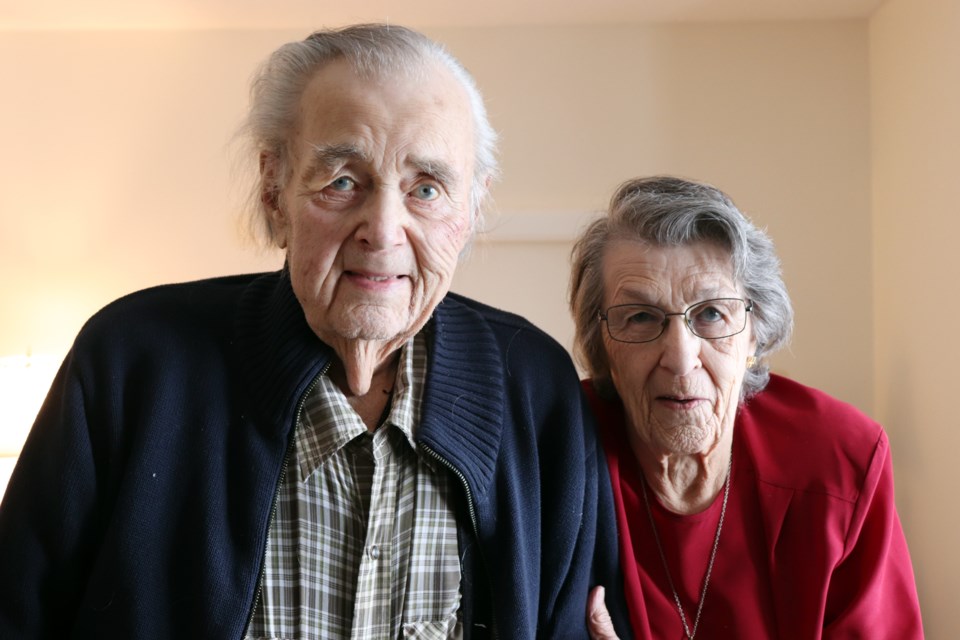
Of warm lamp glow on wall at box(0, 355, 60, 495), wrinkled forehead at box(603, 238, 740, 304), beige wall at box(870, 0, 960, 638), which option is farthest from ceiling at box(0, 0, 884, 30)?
wrinkled forehead at box(603, 238, 740, 304)

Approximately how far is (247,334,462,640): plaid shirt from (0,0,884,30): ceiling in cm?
250

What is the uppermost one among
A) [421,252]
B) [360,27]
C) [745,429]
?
[360,27]

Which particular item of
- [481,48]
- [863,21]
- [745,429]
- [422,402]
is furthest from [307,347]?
[863,21]

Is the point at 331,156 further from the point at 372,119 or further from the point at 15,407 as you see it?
the point at 15,407

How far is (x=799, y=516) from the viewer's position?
4.95 feet

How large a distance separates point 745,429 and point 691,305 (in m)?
0.30

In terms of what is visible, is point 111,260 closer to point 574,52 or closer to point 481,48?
point 481,48

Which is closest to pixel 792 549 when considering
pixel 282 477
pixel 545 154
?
pixel 282 477

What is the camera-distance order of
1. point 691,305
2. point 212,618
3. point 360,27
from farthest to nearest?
point 691,305, point 360,27, point 212,618

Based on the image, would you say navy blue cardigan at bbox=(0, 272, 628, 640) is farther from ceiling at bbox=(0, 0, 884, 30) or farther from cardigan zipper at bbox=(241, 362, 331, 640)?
ceiling at bbox=(0, 0, 884, 30)

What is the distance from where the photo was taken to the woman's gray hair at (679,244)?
1.51 metres

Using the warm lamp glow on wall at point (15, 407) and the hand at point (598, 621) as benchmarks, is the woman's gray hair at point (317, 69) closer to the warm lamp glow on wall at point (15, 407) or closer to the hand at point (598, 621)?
the hand at point (598, 621)

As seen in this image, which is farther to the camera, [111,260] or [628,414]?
[111,260]

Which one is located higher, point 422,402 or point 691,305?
point 691,305
